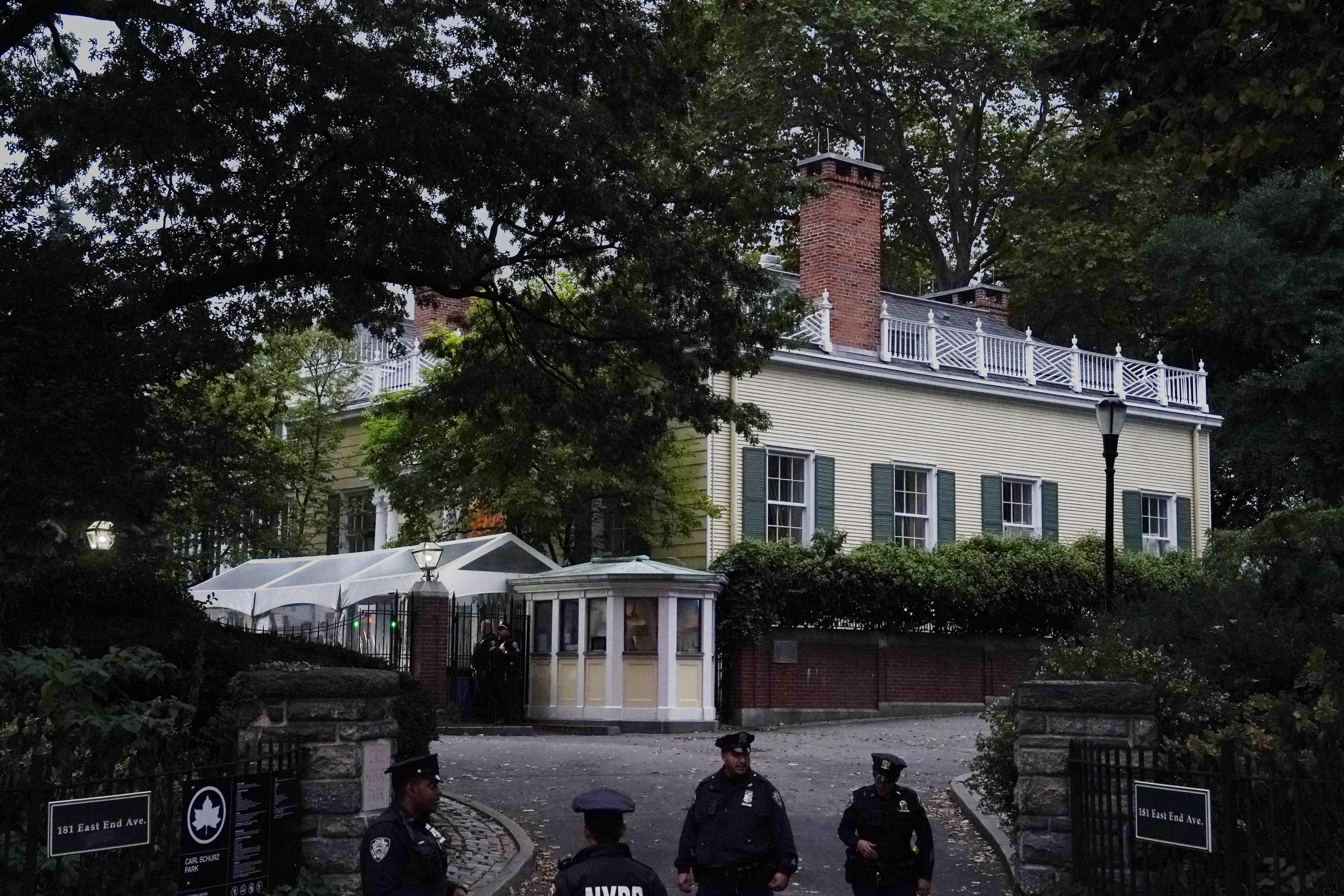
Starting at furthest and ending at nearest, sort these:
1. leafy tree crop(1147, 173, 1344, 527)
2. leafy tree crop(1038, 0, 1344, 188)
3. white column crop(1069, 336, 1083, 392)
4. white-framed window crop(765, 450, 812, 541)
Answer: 1. leafy tree crop(1147, 173, 1344, 527)
2. white column crop(1069, 336, 1083, 392)
3. white-framed window crop(765, 450, 812, 541)
4. leafy tree crop(1038, 0, 1344, 188)

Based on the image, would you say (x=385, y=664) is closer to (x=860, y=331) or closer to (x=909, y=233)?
(x=860, y=331)

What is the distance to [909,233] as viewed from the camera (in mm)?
49312

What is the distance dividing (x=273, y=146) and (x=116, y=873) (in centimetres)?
947

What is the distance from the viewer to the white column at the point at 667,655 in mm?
26094

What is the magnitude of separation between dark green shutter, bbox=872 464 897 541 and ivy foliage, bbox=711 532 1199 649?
4.72ft

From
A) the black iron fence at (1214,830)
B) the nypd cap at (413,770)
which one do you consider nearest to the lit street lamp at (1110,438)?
the black iron fence at (1214,830)

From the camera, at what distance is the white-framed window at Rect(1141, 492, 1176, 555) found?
121 feet

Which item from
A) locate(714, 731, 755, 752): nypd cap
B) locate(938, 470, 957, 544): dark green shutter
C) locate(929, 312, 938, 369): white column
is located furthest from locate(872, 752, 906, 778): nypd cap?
locate(929, 312, 938, 369): white column

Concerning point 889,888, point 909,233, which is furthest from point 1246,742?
point 909,233

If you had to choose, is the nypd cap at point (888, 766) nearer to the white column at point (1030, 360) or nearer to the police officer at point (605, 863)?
the police officer at point (605, 863)

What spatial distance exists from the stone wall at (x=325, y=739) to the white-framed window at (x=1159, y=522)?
28.7m

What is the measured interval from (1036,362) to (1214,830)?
2714 cm

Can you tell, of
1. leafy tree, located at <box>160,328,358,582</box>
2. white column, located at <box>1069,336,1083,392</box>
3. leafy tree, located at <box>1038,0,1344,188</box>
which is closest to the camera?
leafy tree, located at <box>1038,0,1344,188</box>

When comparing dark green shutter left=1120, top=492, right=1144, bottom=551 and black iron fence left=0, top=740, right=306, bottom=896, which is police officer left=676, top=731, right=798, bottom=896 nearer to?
black iron fence left=0, top=740, right=306, bottom=896
